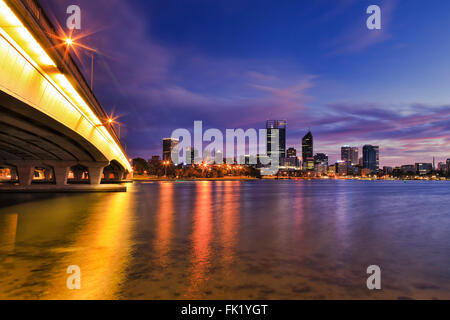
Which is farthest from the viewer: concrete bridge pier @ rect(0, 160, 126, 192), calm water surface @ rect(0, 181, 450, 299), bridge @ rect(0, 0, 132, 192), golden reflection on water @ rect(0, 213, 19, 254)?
concrete bridge pier @ rect(0, 160, 126, 192)

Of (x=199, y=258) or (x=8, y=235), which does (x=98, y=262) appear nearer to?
(x=199, y=258)

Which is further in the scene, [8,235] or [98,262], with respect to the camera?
[8,235]

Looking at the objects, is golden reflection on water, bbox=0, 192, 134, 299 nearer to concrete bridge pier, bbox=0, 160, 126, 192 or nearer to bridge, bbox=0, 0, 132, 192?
bridge, bbox=0, 0, 132, 192

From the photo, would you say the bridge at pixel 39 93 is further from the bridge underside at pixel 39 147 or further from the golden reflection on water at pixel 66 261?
the golden reflection on water at pixel 66 261

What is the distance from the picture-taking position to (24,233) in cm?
1438

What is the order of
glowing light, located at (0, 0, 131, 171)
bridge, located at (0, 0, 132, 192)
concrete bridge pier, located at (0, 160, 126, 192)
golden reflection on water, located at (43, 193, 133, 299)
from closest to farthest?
1. golden reflection on water, located at (43, 193, 133, 299)
2. glowing light, located at (0, 0, 131, 171)
3. bridge, located at (0, 0, 132, 192)
4. concrete bridge pier, located at (0, 160, 126, 192)

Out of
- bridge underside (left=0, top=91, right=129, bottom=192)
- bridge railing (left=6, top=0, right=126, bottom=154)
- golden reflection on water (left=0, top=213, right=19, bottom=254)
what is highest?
bridge railing (left=6, top=0, right=126, bottom=154)

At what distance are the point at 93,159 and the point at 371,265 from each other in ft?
162

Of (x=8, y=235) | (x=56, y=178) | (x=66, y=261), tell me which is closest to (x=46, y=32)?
(x=8, y=235)

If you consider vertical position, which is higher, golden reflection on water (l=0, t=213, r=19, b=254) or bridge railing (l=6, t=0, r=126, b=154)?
bridge railing (l=6, t=0, r=126, b=154)

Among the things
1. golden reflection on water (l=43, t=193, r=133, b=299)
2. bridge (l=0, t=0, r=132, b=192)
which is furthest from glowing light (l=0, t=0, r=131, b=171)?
golden reflection on water (l=43, t=193, r=133, b=299)

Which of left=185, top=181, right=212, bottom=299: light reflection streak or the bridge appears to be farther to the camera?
the bridge

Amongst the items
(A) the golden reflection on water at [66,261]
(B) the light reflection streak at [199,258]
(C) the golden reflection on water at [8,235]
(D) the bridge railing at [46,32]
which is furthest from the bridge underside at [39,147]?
(B) the light reflection streak at [199,258]

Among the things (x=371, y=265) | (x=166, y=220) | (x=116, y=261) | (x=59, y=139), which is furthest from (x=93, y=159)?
(x=371, y=265)
